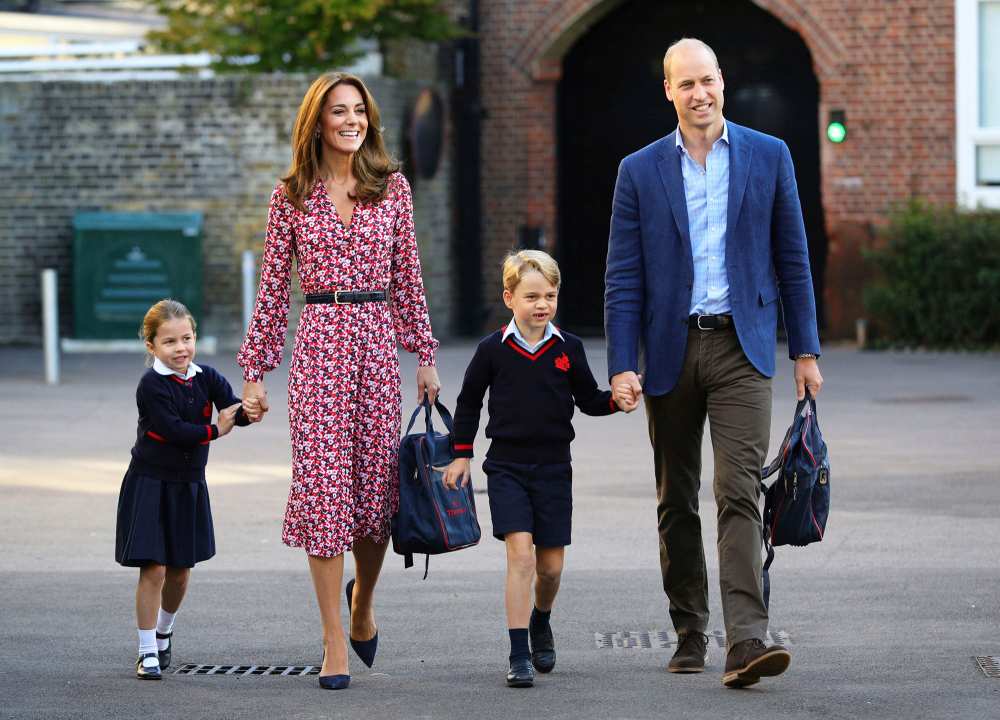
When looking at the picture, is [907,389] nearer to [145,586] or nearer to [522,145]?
[522,145]

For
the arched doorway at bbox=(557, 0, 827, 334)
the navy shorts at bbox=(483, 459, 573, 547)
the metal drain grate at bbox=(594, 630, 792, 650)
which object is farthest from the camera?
the arched doorway at bbox=(557, 0, 827, 334)

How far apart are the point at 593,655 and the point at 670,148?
171cm

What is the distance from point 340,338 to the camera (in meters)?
5.99

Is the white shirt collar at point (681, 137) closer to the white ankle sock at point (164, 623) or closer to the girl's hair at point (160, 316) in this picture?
the girl's hair at point (160, 316)

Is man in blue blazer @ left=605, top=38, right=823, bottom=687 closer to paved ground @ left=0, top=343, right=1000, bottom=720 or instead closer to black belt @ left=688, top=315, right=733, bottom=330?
black belt @ left=688, top=315, right=733, bottom=330

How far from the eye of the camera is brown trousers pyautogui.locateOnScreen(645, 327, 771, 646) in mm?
5773

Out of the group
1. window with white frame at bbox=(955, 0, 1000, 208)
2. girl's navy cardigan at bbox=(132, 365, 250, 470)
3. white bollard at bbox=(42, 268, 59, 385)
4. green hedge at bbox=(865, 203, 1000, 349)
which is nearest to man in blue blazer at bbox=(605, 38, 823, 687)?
girl's navy cardigan at bbox=(132, 365, 250, 470)

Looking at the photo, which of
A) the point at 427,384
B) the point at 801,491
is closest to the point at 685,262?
the point at 801,491

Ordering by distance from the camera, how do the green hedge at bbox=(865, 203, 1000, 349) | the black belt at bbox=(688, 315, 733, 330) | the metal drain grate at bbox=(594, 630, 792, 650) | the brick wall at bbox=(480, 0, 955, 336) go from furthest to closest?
the brick wall at bbox=(480, 0, 955, 336) → the green hedge at bbox=(865, 203, 1000, 349) → the metal drain grate at bbox=(594, 630, 792, 650) → the black belt at bbox=(688, 315, 733, 330)

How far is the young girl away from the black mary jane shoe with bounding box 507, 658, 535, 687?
1115mm

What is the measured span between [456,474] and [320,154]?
3.75 ft

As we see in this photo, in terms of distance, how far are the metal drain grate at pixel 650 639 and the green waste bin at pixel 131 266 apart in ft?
40.8

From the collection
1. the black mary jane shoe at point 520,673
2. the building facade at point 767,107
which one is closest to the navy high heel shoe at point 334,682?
the black mary jane shoe at point 520,673

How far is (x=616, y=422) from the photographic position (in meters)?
13.2
